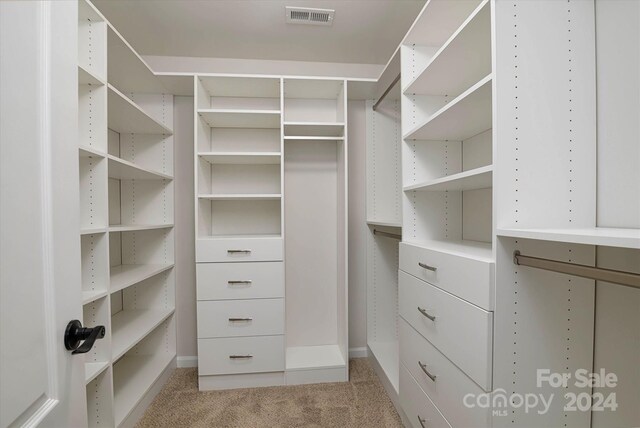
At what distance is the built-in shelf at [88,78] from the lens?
4.27ft

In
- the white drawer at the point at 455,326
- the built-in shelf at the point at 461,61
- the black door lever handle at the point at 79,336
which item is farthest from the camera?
the built-in shelf at the point at 461,61

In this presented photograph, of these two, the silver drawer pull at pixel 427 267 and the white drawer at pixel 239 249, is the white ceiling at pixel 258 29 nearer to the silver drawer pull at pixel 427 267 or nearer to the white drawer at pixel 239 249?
the white drawer at pixel 239 249

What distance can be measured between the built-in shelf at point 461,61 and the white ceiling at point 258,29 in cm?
63

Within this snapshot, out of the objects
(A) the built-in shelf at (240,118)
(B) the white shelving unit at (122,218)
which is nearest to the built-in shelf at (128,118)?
(B) the white shelving unit at (122,218)

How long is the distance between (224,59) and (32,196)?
217 cm

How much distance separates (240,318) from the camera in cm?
200

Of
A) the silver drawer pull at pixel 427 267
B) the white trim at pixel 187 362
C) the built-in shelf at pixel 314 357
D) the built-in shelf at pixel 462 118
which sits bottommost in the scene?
the white trim at pixel 187 362

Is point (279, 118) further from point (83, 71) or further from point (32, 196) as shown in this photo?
point (32, 196)

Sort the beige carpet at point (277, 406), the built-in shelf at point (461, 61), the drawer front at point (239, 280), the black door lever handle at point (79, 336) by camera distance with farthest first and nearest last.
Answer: the drawer front at point (239, 280) → the beige carpet at point (277, 406) → the built-in shelf at point (461, 61) → the black door lever handle at point (79, 336)

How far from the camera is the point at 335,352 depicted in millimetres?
2352

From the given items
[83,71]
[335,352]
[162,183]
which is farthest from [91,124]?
[335,352]

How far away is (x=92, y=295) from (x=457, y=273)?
1532mm

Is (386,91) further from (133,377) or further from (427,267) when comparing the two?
(133,377)

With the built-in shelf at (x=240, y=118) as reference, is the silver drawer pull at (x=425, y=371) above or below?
below
